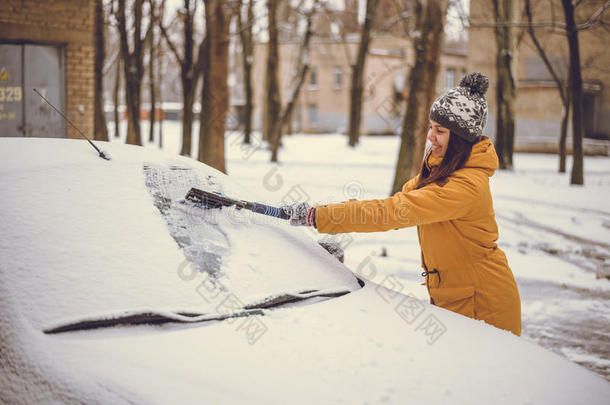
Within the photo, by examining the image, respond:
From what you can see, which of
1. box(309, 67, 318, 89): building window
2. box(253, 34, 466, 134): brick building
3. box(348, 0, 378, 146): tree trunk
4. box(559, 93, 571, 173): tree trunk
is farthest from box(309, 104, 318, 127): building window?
box(559, 93, 571, 173): tree trunk

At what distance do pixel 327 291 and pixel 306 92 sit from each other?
48.8 metres

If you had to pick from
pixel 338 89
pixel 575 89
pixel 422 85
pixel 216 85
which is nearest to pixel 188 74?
pixel 216 85

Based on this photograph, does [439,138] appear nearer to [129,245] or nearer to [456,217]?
[456,217]

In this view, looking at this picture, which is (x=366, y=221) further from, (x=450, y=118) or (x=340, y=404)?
(x=340, y=404)

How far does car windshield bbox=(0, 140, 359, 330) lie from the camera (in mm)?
2111

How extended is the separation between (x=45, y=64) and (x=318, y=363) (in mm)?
10102

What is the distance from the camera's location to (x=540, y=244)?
28.5ft

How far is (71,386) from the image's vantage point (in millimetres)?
1815

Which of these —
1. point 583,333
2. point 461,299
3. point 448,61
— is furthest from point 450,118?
point 448,61

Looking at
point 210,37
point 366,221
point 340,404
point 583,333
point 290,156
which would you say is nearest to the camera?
point 340,404

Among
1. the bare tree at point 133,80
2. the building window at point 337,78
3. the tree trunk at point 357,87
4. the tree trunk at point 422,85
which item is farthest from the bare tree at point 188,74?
the building window at point 337,78

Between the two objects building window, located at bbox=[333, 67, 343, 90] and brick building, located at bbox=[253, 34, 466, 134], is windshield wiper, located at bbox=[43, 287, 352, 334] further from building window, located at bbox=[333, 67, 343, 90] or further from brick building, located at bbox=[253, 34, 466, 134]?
building window, located at bbox=[333, 67, 343, 90]

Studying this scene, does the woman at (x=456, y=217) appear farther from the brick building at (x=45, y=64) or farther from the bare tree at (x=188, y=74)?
the bare tree at (x=188, y=74)

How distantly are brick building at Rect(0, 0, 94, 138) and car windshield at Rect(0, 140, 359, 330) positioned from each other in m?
8.40
